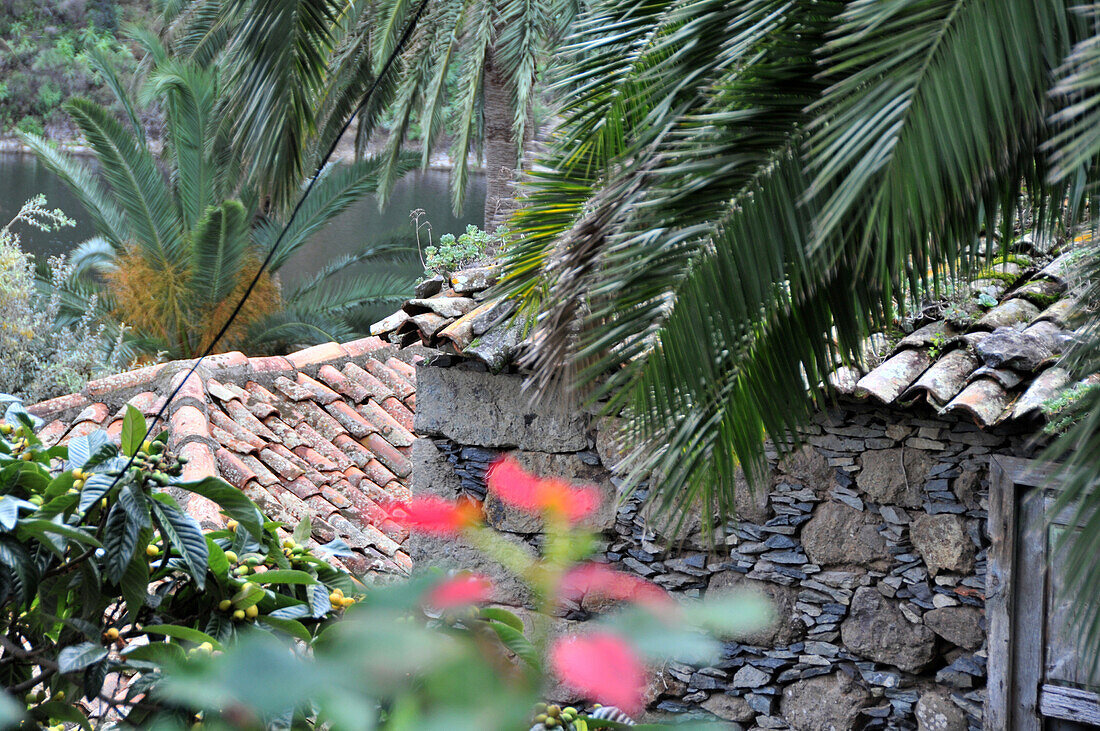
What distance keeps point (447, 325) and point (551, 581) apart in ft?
11.2

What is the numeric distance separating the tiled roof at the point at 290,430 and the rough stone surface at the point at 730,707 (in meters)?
1.69

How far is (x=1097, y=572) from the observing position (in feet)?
4.97

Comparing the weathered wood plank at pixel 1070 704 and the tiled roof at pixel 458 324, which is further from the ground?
the tiled roof at pixel 458 324

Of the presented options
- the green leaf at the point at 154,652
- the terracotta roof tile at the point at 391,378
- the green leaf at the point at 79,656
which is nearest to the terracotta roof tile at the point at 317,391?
the terracotta roof tile at the point at 391,378

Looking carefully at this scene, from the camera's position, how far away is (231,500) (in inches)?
63.4

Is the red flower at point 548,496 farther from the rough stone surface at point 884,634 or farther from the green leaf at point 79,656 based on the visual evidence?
the rough stone surface at point 884,634

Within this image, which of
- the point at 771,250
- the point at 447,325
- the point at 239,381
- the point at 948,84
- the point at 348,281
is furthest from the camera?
the point at 348,281

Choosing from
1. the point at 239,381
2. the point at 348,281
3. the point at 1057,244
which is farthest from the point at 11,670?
the point at 348,281

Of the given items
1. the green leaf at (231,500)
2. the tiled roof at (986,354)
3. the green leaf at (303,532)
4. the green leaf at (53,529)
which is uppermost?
the tiled roof at (986,354)

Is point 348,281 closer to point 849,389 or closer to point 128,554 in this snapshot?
point 849,389

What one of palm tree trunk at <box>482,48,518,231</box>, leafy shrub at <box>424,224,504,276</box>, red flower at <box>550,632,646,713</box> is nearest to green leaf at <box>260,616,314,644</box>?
red flower at <box>550,632,646,713</box>

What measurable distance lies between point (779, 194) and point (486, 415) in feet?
8.33

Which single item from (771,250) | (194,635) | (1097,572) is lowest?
(194,635)

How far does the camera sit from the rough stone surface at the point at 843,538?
358cm
